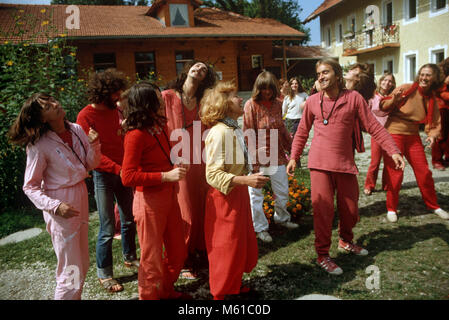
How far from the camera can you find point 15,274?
3.75 m

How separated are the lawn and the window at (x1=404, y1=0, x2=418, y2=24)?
15225 millimetres

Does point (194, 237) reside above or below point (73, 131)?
below

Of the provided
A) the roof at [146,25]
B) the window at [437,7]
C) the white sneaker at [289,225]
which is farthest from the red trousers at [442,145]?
the roof at [146,25]

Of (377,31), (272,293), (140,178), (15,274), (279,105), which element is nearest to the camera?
(140,178)

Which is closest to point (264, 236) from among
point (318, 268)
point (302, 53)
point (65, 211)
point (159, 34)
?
point (318, 268)

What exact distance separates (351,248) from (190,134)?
2.12 meters

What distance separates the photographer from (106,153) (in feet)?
10.2

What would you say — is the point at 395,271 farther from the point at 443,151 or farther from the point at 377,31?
the point at 377,31

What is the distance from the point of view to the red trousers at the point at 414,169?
4309 mm

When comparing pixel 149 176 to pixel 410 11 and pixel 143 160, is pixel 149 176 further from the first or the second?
pixel 410 11

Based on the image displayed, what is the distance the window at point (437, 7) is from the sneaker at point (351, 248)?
1444 centimetres

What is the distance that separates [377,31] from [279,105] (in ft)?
60.4
